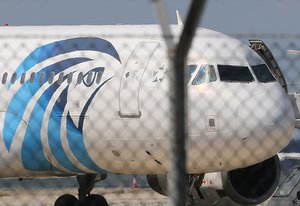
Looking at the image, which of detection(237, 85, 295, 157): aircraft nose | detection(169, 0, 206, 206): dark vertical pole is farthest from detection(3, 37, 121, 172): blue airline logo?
detection(169, 0, 206, 206): dark vertical pole

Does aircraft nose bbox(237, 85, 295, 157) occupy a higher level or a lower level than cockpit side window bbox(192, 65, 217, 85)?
lower

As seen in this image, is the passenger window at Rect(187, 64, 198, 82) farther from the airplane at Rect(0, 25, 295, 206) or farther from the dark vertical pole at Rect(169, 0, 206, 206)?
the dark vertical pole at Rect(169, 0, 206, 206)

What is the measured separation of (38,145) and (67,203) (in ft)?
9.66

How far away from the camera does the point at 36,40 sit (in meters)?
15.7

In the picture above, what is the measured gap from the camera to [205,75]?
1464 centimetres

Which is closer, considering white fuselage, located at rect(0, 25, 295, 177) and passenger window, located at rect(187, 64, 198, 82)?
white fuselage, located at rect(0, 25, 295, 177)

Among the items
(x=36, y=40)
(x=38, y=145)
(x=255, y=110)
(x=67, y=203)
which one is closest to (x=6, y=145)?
(x=38, y=145)

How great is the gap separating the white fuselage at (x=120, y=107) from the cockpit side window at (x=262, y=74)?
0.10 m

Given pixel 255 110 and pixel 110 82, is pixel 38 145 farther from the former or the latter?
pixel 255 110

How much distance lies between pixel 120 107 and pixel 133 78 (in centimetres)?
46

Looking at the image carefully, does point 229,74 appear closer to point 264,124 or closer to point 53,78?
point 264,124

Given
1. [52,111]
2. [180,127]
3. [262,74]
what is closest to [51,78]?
[52,111]

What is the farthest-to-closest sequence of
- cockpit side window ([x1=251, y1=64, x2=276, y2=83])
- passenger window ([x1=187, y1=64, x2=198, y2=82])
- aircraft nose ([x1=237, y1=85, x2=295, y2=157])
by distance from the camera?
1. cockpit side window ([x1=251, y1=64, x2=276, y2=83])
2. passenger window ([x1=187, y1=64, x2=198, y2=82])
3. aircraft nose ([x1=237, y1=85, x2=295, y2=157])

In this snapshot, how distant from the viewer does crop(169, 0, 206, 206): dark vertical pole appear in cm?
579
